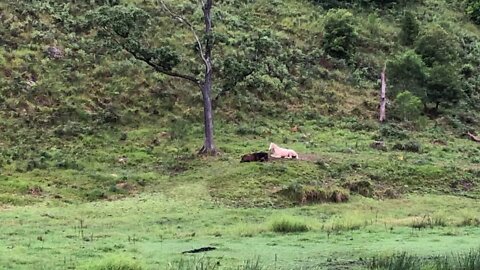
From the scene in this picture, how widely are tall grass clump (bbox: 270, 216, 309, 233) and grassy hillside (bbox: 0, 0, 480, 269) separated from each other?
0.09 metres

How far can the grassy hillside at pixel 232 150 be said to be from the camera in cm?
1577

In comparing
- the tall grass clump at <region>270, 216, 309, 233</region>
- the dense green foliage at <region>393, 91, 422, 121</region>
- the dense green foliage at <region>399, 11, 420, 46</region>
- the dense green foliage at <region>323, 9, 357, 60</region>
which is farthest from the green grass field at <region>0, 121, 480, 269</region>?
the dense green foliage at <region>399, 11, 420, 46</region>

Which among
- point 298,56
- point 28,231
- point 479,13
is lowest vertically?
point 28,231

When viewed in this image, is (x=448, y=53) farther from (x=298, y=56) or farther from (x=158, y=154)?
(x=158, y=154)

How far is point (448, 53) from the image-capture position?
42.0m

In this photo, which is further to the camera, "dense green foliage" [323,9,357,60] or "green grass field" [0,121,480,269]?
"dense green foliage" [323,9,357,60]

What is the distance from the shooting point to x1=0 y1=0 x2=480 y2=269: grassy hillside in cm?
1577

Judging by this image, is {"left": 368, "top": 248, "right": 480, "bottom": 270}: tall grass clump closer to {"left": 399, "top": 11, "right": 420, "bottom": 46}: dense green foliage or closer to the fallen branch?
the fallen branch

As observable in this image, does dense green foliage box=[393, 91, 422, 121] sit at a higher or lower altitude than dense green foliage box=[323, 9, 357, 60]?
lower

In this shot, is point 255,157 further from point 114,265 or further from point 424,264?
point 114,265

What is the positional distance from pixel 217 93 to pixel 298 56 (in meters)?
9.42

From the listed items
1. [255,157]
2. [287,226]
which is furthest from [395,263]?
[255,157]

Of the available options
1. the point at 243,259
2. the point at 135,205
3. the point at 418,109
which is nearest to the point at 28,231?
the point at 135,205

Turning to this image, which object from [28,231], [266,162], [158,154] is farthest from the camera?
[158,154]
